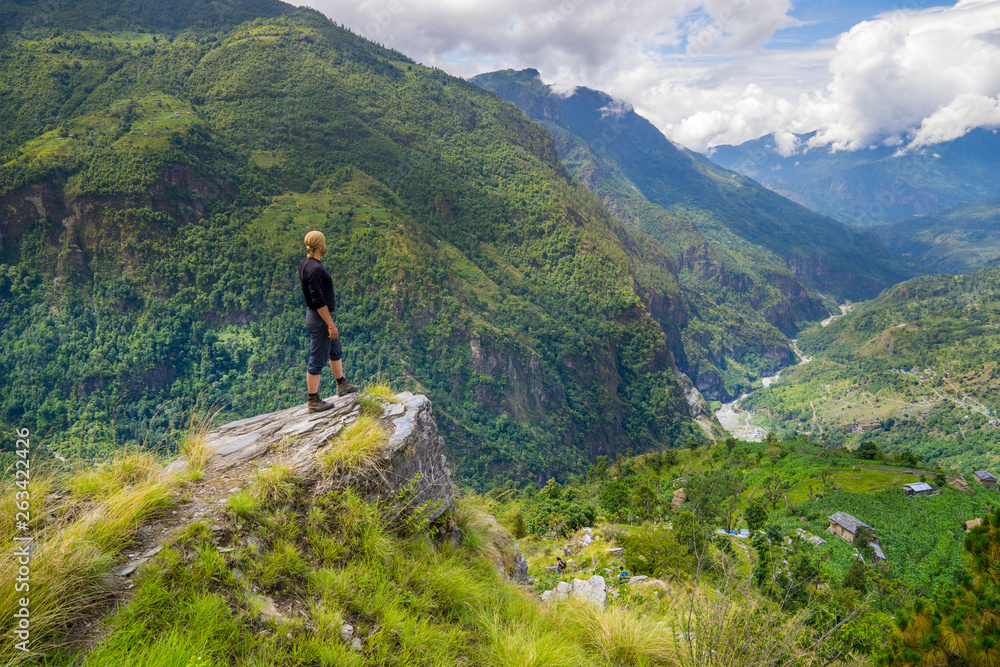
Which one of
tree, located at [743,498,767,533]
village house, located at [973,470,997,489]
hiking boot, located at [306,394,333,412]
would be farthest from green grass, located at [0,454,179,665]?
village house, located at [973,470,997,489]

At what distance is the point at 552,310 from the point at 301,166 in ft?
227

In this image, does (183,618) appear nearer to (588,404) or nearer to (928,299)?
(588,404)

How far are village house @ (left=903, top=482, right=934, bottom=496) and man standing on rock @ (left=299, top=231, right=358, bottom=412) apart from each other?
149 ft

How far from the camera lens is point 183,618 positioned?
3252 millimetres

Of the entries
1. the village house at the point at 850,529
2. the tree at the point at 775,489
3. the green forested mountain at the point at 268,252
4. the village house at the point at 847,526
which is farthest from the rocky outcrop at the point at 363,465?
the green forested mountain at the point at 268,252

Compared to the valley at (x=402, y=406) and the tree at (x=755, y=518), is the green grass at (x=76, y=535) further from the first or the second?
the tree at (x=755, y=518)

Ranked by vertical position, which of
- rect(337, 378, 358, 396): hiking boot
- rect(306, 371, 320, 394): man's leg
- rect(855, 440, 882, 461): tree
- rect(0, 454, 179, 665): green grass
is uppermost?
rect(306, 371, 320, 394): man's leg

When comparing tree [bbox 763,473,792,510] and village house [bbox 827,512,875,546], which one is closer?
village house [bbox 827,512,875,546]

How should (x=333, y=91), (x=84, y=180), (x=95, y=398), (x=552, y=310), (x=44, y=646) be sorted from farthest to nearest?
1. (x=333, y=91)
2. (x=552, y=310)
3. (x=84, y=180)
4. (x=95, y=398)
5. (x=44, y=646)

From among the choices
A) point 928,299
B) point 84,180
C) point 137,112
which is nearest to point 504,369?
point 84,180

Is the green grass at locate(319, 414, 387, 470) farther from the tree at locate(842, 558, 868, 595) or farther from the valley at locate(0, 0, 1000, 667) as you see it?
the tree at locate(842, 558, 868, 595)

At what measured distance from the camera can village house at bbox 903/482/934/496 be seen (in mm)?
33781

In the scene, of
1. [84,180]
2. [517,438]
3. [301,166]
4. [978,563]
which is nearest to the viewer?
[978,563]

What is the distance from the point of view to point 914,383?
117375 millimetres
